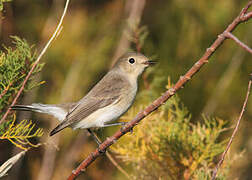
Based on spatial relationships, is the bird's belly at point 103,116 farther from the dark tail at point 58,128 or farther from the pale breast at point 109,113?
the dark tail at point 58,128

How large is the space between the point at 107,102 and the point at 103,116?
124 millimetres

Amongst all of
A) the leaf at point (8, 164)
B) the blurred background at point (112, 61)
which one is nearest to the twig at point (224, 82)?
the blurred background at point (112, 61)

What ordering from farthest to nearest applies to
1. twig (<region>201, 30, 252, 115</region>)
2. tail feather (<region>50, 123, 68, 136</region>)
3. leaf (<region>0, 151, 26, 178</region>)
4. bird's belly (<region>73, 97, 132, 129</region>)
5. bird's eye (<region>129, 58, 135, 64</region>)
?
bird's eye (<region>129, 58, 135, 64</region>)
twig (<region>201, 30, 252, 115</region>)
bird's belly (<region>73, 97, 132, 129</region>)
tail feather (<region>50, 123, 68, 136</region>)
leaf (<region>0, 151, 26, 178</region>)

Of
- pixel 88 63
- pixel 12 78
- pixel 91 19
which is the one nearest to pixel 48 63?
pixel 88 63

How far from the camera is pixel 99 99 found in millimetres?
2891

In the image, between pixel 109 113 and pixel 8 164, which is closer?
pixel 8 164

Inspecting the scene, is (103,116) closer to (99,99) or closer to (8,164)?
(99,99)

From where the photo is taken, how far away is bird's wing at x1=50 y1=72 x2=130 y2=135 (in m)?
2.79

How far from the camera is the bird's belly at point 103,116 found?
2703 millimetres

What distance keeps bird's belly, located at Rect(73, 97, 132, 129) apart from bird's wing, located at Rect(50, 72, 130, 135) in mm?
34

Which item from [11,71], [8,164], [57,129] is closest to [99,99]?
[57,129]

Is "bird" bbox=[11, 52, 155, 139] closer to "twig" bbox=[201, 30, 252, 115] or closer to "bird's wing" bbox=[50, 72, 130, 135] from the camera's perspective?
"bird's wing" bbox=[50, 72, 130, 135]

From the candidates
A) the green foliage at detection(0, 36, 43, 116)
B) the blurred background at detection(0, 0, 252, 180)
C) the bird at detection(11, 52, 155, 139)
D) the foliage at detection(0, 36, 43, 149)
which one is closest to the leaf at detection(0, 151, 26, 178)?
the foliage at detection(0, 36, 43, 149)

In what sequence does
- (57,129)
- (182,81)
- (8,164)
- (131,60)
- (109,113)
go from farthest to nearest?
(131,60) < (109,113) < (57,129) < (8,164) < (182,81)
